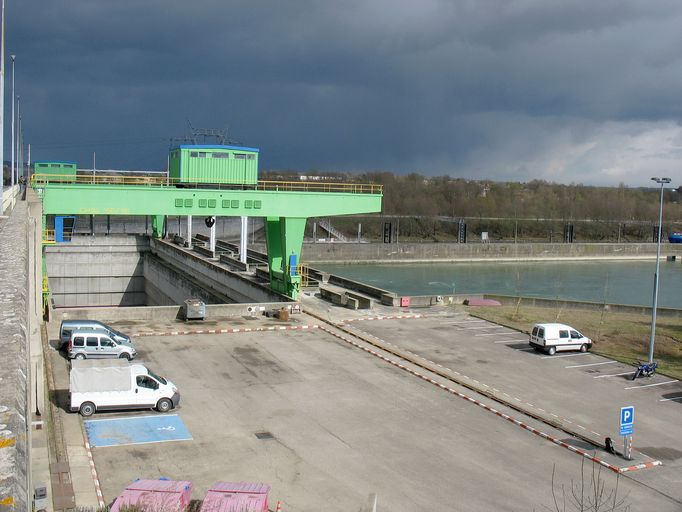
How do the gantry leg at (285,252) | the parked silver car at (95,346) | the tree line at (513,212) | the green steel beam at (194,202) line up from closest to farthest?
the parked silver car at (95,346) < the green steel beam at (194,202) < the gantry leg at (285,252) < the tree line at (513,212)

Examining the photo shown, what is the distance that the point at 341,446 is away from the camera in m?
14.0

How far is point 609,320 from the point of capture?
3184cm

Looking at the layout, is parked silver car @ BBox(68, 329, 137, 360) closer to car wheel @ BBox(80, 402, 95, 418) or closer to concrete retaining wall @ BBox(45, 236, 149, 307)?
→ car wheel @ BBox(80, 402, 95, 418)

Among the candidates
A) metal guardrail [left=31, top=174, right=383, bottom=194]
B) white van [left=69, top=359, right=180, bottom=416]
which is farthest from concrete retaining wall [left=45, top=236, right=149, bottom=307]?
white van [left=69, top=359, right=180, bottom=416]

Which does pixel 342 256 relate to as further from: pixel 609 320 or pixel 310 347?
pixel 310 347

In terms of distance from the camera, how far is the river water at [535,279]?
60.1 m

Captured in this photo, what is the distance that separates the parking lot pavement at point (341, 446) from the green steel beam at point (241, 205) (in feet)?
28.9

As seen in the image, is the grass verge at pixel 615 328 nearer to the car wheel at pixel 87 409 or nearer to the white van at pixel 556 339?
the white van at pixel 556 339

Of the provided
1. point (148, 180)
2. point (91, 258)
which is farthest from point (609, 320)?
point (91, 258)

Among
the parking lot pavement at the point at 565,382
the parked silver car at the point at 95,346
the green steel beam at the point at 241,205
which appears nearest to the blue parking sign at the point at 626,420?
the parking lot pavement at the point at 565,382

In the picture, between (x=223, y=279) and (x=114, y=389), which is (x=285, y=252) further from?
(x=114, y=389)

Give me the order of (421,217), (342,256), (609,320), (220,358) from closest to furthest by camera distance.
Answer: (220,358) < (609,320) < (342,256) < (421,217)

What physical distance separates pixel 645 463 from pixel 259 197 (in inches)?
782

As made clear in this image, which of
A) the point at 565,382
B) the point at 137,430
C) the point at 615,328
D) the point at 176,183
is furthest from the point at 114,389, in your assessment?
the point at 615,328
